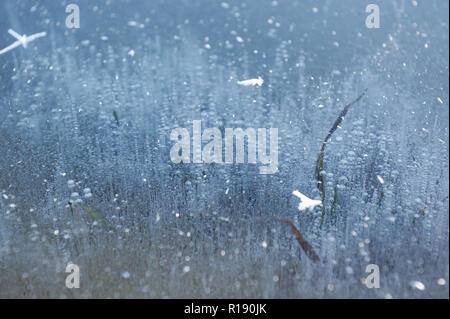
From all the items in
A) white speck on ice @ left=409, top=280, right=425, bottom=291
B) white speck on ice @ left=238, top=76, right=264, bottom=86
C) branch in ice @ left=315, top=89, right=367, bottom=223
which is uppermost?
white speck on ice @ left=238, top=76, right=264, bottom=86

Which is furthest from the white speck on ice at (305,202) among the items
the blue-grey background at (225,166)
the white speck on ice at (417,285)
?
the white speck on ice at (417,285)

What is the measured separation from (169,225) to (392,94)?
1.55ft

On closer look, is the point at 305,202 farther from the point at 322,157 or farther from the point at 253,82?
the point at 253,82

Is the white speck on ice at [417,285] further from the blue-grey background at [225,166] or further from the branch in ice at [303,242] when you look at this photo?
the branch in ice at [303,242]

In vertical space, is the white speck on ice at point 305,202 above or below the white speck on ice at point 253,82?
below

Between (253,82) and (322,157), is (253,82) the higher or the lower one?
the higher one

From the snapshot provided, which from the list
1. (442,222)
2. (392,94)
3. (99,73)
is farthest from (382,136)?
(99,73)

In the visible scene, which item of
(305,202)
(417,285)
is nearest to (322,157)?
(305,202)

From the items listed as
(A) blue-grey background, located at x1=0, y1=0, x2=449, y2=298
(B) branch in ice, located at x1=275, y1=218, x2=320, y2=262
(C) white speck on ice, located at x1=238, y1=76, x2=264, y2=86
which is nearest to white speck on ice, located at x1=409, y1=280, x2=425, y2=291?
(A) blue-grey background, located at x1=0, y1=0, x2=449, y2=298

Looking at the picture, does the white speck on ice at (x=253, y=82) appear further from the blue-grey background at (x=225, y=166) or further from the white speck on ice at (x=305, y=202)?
the white speck on ice at (x=305, y=202)

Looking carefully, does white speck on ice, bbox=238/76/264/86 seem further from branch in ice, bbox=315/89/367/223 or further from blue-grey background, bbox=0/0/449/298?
branch in ice, bbox=315/89/367/223

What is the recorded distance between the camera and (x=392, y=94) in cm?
64

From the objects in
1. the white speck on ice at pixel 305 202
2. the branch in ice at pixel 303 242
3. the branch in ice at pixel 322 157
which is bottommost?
the branch in ice at pixel 303 242

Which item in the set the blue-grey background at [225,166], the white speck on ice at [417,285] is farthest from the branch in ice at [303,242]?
the white speck on ice at [417,285]
